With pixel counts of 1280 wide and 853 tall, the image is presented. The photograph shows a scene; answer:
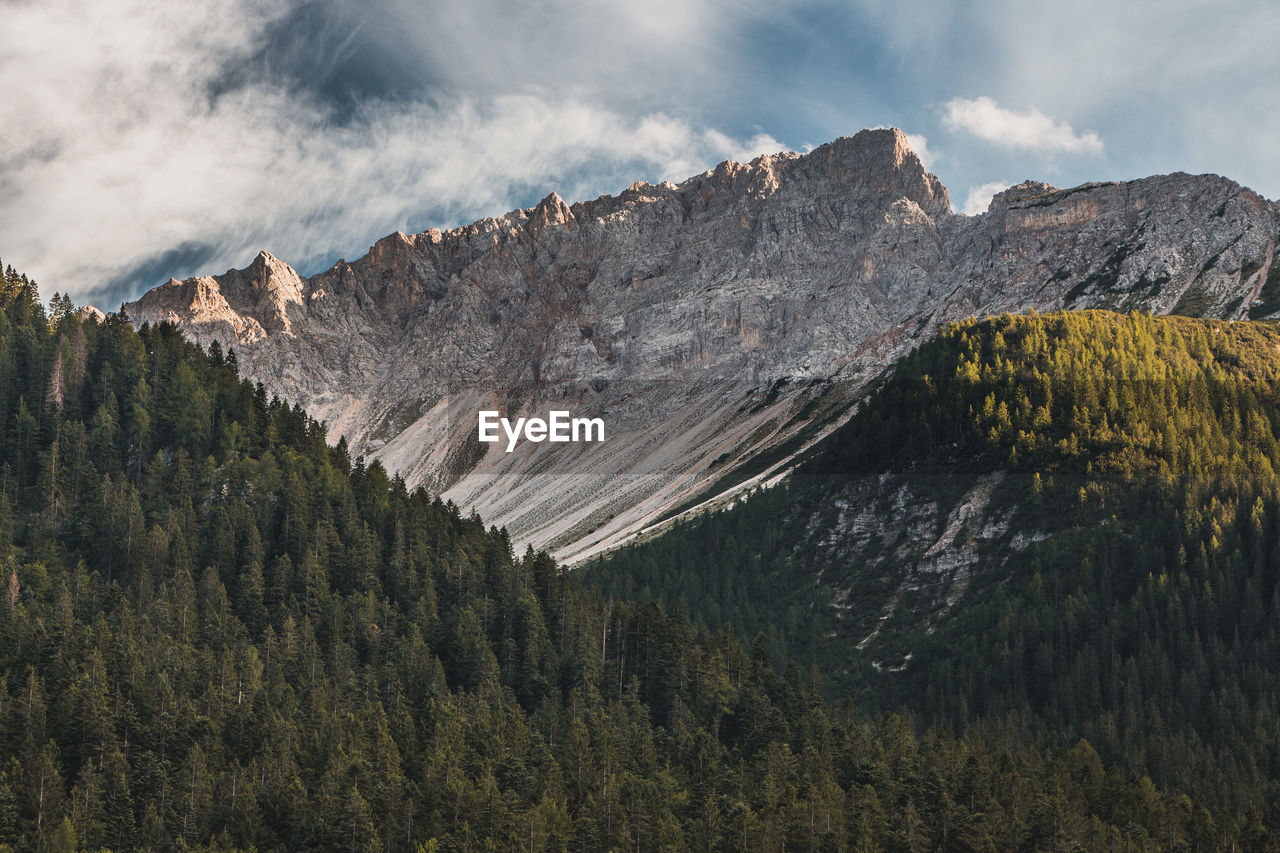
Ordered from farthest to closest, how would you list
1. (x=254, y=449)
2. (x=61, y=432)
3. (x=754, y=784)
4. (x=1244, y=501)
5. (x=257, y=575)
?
(x=1244, y=501) < (x=254, y=449) < (x=61, y=432) < (x=257, y=575) < (x=754, y=784)

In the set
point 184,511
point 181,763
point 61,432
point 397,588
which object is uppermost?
point 61,432

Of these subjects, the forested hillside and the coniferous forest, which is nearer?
the coniferous forest

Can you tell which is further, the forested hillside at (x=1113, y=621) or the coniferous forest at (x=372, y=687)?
the forested hillside at (x=1113, y=621)

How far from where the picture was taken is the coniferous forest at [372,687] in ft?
292

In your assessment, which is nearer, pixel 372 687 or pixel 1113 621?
pixel 372 687

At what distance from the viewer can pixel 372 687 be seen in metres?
110

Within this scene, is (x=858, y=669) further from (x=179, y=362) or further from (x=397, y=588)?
(x=179, y=362)

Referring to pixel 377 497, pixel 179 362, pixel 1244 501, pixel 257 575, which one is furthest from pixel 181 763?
pixel 1244 501

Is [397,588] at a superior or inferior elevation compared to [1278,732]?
superior

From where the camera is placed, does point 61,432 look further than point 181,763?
Yes

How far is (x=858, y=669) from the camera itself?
596 feet

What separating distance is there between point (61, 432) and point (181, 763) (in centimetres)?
5553

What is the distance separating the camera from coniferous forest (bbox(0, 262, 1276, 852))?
3504 inches

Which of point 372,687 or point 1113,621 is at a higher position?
point 372,687
